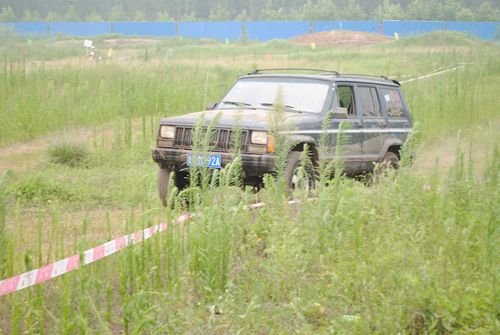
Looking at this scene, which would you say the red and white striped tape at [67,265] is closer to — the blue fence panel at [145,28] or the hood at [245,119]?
the hood at [245,119]

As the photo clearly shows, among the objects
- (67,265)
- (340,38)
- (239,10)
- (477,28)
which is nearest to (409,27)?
(477,28)

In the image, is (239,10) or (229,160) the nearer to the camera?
(229,160)

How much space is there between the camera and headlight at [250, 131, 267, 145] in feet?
30.3

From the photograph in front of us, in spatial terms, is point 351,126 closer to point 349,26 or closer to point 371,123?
point 371,123

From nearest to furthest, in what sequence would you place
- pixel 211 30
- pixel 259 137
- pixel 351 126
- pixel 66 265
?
pixel 66 265 < pixel 259 137 < pixel 351 126 < pixel 211 30

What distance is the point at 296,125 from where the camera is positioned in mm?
9531

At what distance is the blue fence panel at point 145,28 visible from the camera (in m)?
62.3

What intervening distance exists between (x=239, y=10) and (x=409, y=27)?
33675 millimetres

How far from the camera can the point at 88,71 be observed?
23188 millimetres

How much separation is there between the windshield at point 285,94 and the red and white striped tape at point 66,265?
4603mm

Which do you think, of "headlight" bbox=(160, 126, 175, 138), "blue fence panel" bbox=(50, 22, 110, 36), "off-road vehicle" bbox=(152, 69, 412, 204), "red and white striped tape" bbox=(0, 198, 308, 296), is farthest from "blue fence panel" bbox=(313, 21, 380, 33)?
"red and white striped tape" bbox=(0, 198, 308, 296)

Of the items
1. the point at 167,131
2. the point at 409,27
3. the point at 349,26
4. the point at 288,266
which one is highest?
the point at 167,131

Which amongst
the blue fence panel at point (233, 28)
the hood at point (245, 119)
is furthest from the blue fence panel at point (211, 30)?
the hood at point (245, 119)

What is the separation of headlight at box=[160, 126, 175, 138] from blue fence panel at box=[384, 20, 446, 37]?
5209 centimetres
